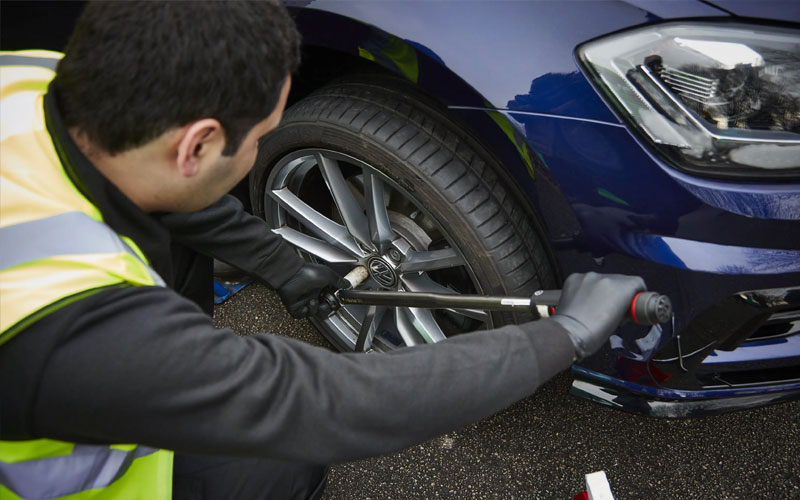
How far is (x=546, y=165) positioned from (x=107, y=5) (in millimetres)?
820

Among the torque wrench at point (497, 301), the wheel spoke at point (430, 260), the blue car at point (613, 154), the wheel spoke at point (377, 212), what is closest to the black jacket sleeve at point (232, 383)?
the torque wrench at point (497, 301)

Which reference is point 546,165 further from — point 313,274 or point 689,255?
Result: point 313,274

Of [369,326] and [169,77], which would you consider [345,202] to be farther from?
[169,77]

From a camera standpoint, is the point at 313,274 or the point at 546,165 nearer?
the point at 546,165

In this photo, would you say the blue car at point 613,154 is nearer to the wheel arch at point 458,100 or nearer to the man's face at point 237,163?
the wheel arch at point 458,100

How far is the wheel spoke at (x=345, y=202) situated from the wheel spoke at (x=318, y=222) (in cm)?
5

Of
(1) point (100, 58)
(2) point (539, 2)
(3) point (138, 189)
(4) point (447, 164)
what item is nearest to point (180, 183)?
(3) point (138, 189)

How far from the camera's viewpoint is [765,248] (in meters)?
1.28

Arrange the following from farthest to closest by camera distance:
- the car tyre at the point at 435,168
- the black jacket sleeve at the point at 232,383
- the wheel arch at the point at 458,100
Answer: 1. the car tyre at the point at 435,168
2. the wheel arch at the point at 458,100
3. the black jacket sleeve at the point at 232,383

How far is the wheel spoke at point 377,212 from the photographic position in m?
1.66

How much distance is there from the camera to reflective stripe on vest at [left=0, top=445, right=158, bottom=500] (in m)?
0.98

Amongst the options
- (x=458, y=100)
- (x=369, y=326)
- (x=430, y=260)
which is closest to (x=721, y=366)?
(x=430, y=260)

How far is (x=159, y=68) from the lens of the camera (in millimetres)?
913

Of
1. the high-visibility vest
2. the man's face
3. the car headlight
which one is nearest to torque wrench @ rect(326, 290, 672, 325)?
the car headlight
